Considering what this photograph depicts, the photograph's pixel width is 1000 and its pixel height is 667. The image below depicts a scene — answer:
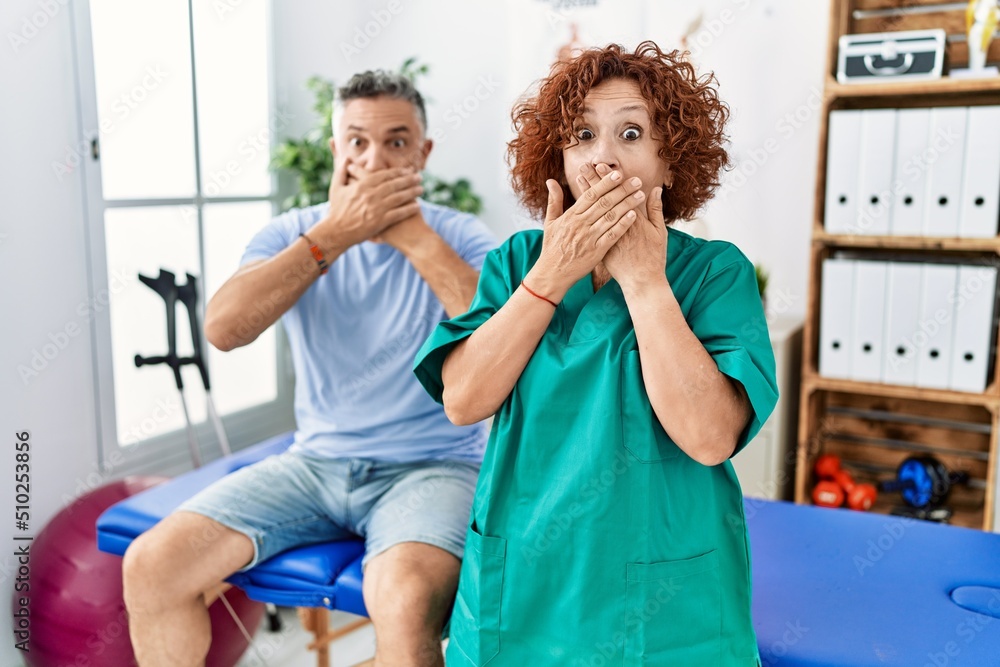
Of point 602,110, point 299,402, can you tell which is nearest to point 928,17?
point 602,110

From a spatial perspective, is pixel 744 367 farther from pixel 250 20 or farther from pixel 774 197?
pixel 250 20

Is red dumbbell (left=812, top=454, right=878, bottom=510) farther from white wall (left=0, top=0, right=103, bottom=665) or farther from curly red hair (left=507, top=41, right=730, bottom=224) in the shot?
white wall (left=0, top=0, right=103, bottom=665)

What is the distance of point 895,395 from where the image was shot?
2551 millimetres

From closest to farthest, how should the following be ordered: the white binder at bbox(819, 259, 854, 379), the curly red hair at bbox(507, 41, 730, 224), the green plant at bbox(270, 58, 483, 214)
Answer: the curly red hair at bbox(507, 41, 730, 224)
the white binder at bbox(819, 259, 854, 379)
the green plant at bbox(270, 58, 483, 214)

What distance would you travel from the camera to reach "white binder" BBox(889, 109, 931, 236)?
2.34 metres

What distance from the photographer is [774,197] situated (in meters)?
2.88

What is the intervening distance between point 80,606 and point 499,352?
138cm

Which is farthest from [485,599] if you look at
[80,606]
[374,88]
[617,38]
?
[617,38]

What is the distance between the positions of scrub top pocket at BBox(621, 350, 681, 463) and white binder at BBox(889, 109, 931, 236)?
164 cm

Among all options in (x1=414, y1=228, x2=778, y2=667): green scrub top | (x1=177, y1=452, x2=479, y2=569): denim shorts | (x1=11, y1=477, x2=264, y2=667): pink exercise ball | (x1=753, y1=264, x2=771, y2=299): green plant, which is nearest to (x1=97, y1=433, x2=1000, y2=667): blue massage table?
(x1=177, y1=452, x2=479, y2=569): denim shorts

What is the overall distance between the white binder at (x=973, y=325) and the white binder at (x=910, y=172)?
0.62ft

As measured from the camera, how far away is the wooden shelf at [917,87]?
2.27 meters

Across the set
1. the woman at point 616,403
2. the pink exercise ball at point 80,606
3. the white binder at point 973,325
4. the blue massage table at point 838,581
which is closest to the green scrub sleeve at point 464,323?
the woman at point 616,403

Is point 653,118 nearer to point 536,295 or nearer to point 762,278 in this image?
point 536,295
